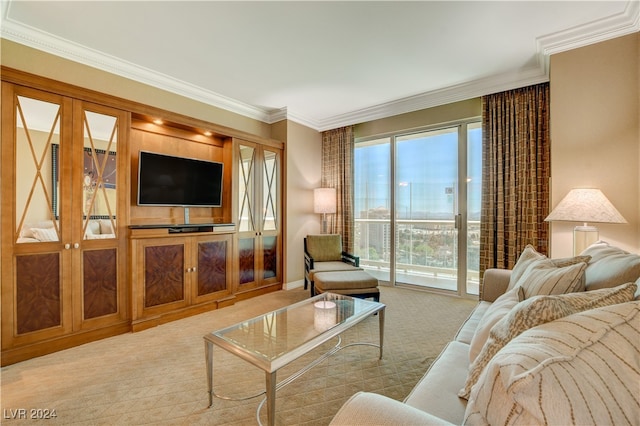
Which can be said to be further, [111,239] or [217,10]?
[111,239]

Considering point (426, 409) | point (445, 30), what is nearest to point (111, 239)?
point (426, 409)

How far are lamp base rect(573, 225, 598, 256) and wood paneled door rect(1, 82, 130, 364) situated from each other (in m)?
4.11

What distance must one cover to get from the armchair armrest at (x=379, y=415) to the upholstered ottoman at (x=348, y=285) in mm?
2341

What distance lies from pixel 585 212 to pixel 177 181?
3.98 meters

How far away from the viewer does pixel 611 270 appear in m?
1.27

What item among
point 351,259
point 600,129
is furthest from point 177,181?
point 600,129

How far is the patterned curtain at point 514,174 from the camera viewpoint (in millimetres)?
3213

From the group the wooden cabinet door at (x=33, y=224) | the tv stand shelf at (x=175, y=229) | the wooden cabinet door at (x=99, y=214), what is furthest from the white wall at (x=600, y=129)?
the wooden cabinet door at (x=33, y=224)

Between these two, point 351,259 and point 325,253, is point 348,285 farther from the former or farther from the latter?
point 325,253

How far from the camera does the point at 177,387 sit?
1.91 meters

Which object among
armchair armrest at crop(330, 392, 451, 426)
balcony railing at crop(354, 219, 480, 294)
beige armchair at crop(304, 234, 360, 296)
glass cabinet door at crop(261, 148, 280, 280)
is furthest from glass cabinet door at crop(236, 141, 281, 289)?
armchair armrest at crop(330, 392, 451, 426)

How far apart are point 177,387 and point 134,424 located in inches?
13.2

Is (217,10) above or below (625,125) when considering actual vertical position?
above

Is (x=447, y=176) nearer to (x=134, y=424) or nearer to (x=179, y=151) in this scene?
(x=179, y=151)
